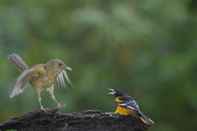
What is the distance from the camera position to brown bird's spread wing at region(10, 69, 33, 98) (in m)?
2.03

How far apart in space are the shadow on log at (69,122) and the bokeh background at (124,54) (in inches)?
125

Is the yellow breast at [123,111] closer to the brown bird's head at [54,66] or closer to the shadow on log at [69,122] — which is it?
the shadow on log at [69,122]

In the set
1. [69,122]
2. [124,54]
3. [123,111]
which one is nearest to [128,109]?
[123,111]

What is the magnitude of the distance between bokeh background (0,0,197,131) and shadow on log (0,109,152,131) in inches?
125

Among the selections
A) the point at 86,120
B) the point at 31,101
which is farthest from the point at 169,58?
the point at 86,120

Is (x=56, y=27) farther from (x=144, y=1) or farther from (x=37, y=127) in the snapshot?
(x=37, y=127)

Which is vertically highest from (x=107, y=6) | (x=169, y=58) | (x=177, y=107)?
(x=107, y=6)

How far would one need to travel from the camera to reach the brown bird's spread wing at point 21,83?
6.66 feet

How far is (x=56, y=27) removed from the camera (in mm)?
5973

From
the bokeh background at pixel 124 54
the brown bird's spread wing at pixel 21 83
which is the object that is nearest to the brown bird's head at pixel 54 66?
the brown bird's spread wing at pixel 21 83

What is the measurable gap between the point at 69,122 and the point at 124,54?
342 cm

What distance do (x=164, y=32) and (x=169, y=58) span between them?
0.28m

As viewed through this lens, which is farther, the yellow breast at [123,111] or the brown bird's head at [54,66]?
the brown bird's head at [54,66]

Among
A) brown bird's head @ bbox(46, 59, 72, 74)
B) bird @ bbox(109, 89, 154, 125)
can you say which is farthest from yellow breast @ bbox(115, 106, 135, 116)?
brown bird's head @ bbox(46, 59, 72, 74)
